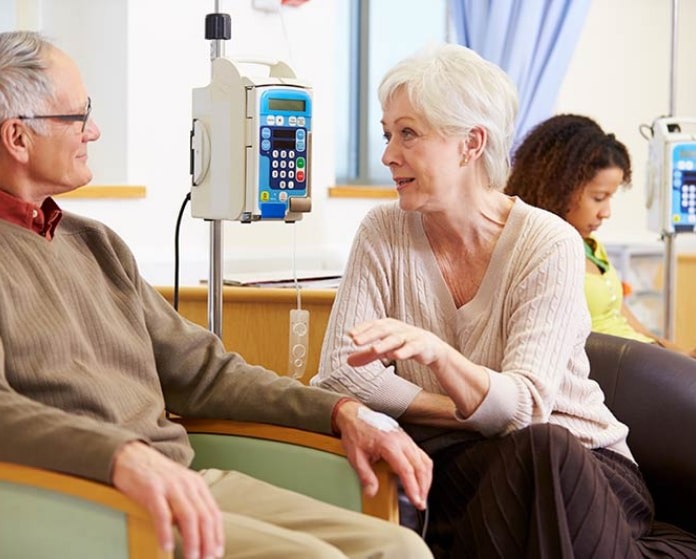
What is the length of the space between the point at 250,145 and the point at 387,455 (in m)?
0.87

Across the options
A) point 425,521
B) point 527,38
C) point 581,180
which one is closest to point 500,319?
point 425,521

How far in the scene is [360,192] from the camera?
16.3ft

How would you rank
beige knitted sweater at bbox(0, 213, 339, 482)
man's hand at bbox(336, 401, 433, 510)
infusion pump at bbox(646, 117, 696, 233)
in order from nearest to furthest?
beige knitted sweater at bbox(0, 213, 339, 482), man's hand at bbox(336, 401, 433, 510), infusion pump at bbox(646, 117, 696, 233)

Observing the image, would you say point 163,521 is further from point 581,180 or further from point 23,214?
point 581,180

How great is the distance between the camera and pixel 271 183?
8.87 feet

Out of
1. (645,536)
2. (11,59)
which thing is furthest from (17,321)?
(645,536)

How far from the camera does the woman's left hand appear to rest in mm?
2002

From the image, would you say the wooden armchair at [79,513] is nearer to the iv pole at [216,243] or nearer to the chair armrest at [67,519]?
the chair armrest at [67,519]

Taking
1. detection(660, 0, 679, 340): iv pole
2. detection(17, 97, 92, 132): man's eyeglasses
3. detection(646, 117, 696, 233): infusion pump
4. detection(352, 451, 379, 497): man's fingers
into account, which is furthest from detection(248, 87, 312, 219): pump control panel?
detection(660, 0, 679, 340): iv pole

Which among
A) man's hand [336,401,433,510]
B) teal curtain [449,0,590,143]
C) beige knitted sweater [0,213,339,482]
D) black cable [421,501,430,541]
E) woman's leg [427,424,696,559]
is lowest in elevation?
black cable [421,501,430,541]

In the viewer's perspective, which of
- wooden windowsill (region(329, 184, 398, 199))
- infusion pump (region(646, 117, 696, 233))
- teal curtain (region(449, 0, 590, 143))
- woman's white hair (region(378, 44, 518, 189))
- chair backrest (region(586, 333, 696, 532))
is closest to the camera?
woman's white hair (region(378, 44, 518, 189))

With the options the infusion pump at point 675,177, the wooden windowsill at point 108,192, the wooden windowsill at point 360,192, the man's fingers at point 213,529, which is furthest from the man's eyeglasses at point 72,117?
the wooden windowsill at point 360,192

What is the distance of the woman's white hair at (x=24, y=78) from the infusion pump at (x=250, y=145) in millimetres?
599

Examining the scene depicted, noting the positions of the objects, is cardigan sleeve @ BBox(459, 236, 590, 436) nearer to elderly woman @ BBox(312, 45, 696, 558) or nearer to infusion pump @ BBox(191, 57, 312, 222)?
elderly woman @ BBox(312, 45, 696, 558)
